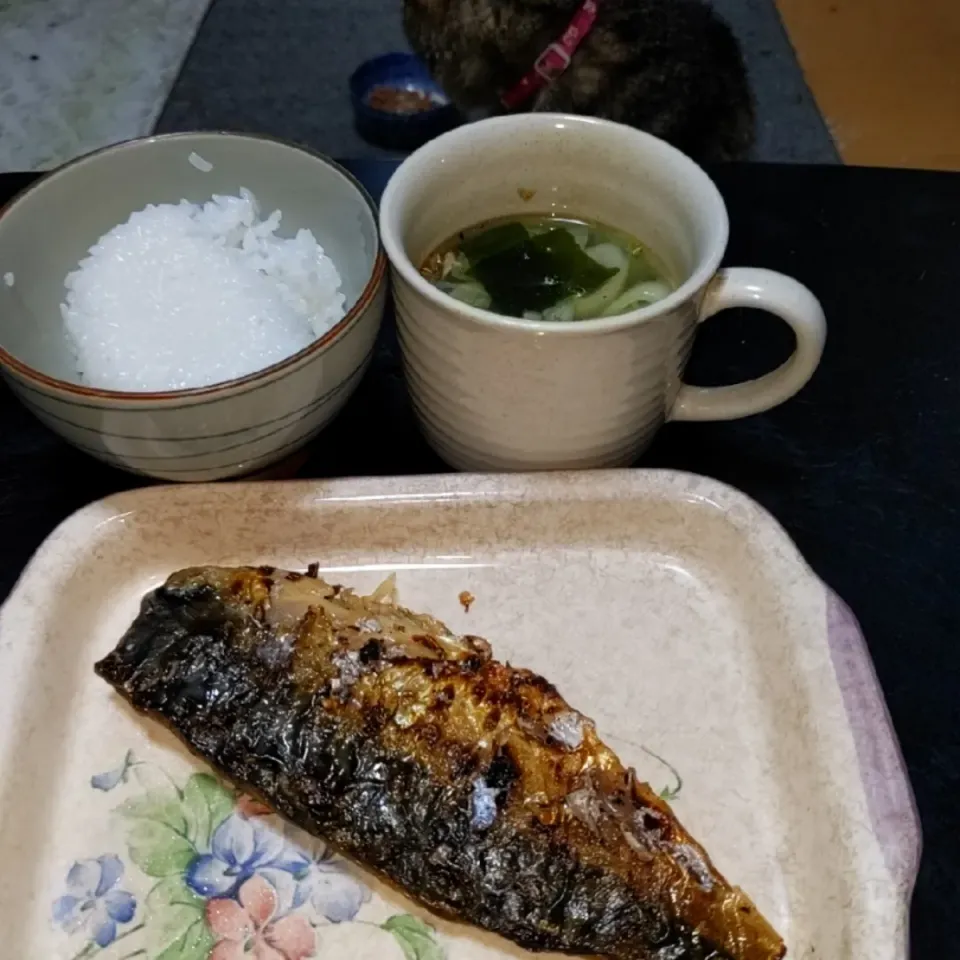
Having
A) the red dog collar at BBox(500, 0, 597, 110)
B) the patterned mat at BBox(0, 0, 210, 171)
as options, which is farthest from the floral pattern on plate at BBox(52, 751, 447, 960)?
the patterned mat at BBox(0, 0, 210, 171)

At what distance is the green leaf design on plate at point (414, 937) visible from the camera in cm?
75

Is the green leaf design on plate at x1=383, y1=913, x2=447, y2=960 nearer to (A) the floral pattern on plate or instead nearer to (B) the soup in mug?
(A) the floral pattern on plate

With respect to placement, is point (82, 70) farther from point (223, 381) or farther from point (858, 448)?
point (858, 448)

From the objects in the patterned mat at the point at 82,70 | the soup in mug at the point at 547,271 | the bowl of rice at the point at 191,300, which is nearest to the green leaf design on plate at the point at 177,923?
the bowl of rice at the point at 191,300

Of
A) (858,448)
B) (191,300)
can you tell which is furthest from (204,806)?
(858,448)

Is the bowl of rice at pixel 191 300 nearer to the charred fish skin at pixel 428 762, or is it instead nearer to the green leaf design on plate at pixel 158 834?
the charred fish skin at pixel 428 762

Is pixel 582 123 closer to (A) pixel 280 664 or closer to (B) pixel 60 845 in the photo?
(A) pixel 280 664

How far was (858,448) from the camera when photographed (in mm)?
1119

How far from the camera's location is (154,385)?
934mm

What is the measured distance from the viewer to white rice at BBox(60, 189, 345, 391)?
3.13ft

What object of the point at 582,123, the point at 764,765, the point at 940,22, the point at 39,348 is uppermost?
the point at 582,123

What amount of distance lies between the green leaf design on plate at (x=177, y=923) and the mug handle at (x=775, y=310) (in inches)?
24.7

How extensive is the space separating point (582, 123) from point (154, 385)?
474mm

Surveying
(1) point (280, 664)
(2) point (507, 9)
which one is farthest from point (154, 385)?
(2) point (507, 9)
